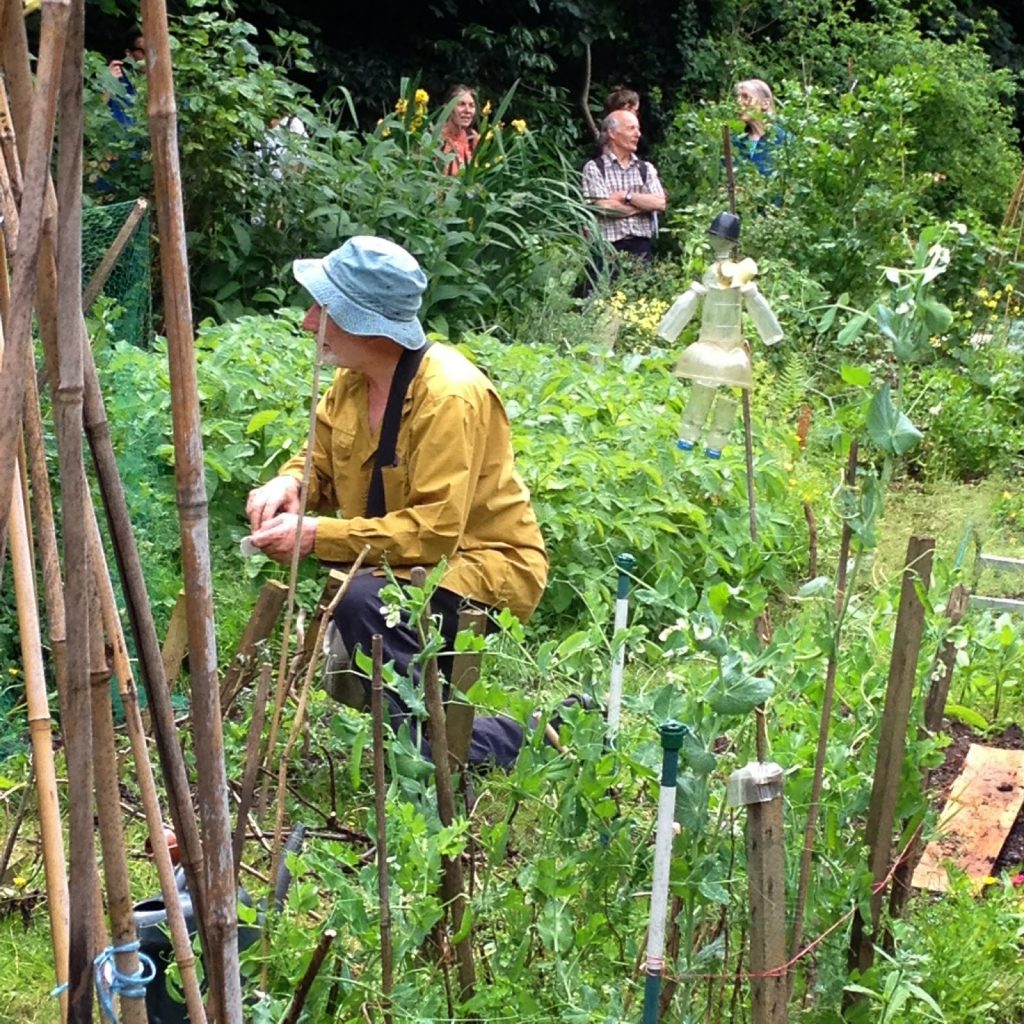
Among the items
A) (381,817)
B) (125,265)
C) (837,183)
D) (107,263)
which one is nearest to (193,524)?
(107,263)

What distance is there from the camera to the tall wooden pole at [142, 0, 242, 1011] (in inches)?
47.6

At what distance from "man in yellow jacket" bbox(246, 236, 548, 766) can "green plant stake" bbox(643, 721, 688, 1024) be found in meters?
1.49

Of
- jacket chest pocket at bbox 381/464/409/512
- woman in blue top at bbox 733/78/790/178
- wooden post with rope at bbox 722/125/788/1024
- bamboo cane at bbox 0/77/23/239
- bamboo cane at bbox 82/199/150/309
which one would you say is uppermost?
woman in blue top at bbox 733/78/790/178

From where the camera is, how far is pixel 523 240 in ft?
26.7

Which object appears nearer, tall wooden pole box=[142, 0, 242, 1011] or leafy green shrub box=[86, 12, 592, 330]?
tall wooden pole box=[142, 0, 242, 1011]

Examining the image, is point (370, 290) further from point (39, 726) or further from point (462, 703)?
point (39, 726)

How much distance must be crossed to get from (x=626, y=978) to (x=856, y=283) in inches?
299

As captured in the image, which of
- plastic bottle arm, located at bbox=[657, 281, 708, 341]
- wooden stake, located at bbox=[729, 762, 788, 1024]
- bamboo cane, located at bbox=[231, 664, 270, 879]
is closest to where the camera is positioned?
wooden stake, located at bbox=[729, 762, 788, 1024]

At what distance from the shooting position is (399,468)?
3.53 meters

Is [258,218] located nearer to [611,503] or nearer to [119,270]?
[119,270]

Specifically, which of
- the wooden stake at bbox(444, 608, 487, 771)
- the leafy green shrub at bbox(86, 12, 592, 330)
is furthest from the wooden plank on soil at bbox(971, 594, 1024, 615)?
the wooden stake at bbox(444, 608, 487, 771)

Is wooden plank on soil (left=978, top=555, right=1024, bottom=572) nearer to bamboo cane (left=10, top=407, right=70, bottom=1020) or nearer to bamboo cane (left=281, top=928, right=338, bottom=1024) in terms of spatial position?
bamboo cane (left=281, top=928, right=338, bottom=1024)

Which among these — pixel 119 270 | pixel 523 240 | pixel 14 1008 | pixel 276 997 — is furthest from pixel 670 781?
pixel 523 240

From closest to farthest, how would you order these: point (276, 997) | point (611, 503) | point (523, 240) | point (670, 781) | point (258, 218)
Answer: point (670, 781) → point (276, 997) → point (611, 503) → point (258, 218) → point (523, 240)
